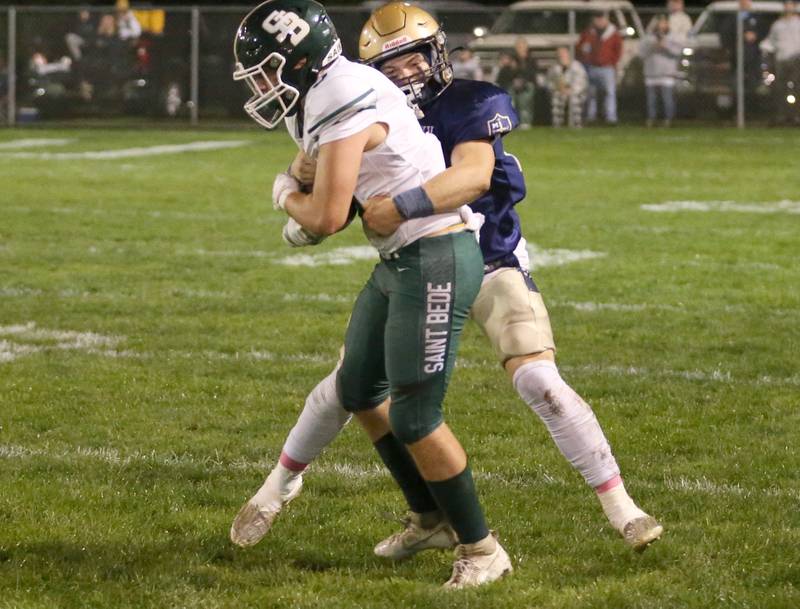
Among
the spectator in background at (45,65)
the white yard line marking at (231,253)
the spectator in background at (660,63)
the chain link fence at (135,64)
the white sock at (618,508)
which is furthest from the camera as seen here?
the spectator in background at (45,65)

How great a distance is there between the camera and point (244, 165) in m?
16.4

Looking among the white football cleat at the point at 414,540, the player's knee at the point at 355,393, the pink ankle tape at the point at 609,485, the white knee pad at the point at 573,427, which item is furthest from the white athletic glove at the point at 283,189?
the pink ankle tape at the point at 609,485

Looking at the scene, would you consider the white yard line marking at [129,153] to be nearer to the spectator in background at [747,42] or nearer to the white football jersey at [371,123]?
the spectator in background at [747,42]

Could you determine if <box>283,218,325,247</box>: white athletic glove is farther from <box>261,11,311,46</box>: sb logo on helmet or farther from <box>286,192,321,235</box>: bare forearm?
<box>261,11,311,46</box>: sb logo on helmet

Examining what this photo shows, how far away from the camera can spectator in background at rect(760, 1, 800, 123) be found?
21.0m

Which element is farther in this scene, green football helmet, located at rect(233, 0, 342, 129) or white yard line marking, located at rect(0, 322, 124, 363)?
white yard line marking, located at rect(0, 322, 124, 363)

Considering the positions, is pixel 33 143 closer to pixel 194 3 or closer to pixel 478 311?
pixel 194 3

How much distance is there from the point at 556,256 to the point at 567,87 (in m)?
12.1

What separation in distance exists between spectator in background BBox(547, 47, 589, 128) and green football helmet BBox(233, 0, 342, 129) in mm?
17957

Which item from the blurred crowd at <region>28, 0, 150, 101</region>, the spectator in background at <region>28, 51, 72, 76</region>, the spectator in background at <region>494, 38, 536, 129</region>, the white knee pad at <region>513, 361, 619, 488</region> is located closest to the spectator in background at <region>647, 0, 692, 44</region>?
the spectator in background at <region>494, 38, 536, 129</region>

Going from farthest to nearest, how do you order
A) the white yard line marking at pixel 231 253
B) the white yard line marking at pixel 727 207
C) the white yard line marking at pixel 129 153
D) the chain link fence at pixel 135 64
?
the chain link fence at pixel 135 64 → the white yard line marking at pixel 129 153 → the white yard line marking at pixel 727 207 → the white yard line marking at pixel 231 253

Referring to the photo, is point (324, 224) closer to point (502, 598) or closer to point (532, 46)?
point (502, 598)

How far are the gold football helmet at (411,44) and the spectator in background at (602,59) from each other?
1726 centimetres

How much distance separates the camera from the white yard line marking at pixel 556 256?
9.78 metres
